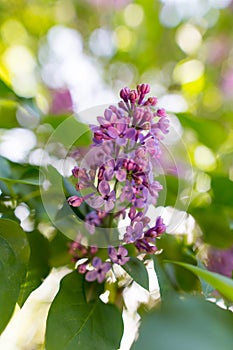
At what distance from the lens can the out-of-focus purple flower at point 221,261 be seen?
40cm

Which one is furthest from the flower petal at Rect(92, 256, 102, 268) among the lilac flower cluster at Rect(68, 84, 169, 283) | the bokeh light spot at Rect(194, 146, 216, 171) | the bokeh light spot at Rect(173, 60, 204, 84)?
the bokeh light spot at Rect(173, 60, 204, 84)

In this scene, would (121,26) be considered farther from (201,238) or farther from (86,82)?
(201,238)

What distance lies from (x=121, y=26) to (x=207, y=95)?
0.73 ft

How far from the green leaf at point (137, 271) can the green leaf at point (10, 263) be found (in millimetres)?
56

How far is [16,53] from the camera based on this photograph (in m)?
Answer: 0.93

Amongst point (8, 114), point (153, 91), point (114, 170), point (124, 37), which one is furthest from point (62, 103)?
point (124, 37)

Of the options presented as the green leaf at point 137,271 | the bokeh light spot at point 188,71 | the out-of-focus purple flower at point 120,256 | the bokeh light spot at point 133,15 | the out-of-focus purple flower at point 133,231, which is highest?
the bokeh light spot at point 133,15

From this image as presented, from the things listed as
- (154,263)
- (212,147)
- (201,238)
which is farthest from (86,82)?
(154,263)

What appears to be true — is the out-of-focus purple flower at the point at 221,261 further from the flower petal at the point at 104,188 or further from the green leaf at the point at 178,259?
the flower petal at the point at 104,188

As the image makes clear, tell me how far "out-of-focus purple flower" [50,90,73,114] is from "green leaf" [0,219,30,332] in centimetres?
29

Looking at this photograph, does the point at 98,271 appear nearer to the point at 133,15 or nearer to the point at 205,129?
the point at 205,129

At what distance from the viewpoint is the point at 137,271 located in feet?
0.94

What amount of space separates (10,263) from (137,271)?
69 mm

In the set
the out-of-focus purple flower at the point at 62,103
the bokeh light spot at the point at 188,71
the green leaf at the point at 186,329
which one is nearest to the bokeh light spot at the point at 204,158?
the out-of-focus purple flower at the point at 62,103
